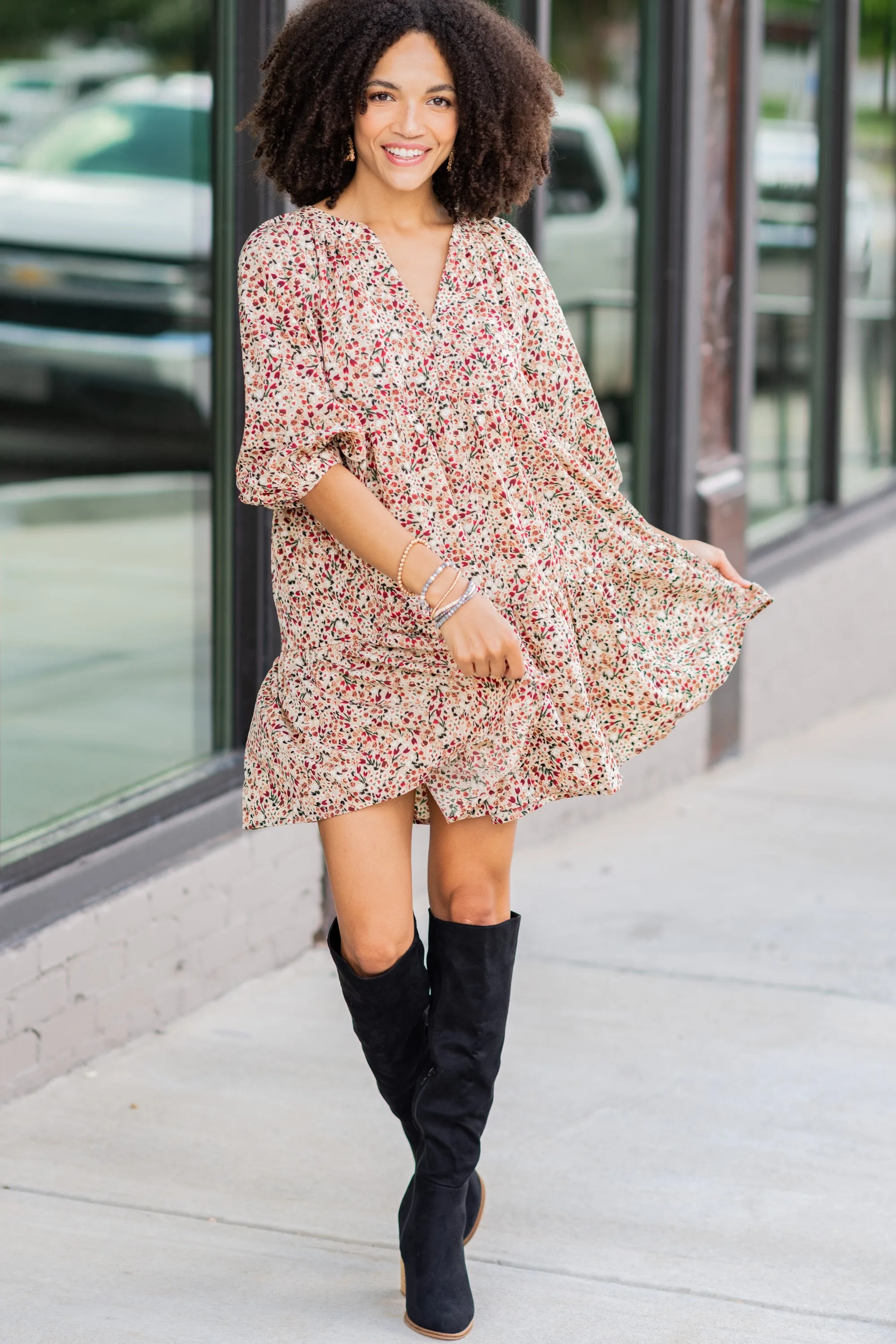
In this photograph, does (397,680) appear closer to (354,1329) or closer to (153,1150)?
(354,1329)

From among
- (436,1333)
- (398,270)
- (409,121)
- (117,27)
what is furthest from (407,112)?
(117,27)

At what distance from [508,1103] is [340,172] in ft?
6.17

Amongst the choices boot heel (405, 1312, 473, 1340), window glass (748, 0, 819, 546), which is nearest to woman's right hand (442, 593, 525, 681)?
boot heel (405, 1312, 473, 1340)

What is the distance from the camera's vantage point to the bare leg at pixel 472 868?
9.63 feet

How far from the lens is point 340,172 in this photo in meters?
2.89

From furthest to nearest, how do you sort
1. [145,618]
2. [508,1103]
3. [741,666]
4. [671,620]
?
[741,666] < [145,618] < [508,1103] < [671,620]

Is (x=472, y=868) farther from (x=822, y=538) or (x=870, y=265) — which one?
(x=870, y=265)

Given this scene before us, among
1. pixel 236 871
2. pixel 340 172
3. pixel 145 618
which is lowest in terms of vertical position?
pixel 236 871

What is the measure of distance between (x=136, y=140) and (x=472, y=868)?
2.49 meters

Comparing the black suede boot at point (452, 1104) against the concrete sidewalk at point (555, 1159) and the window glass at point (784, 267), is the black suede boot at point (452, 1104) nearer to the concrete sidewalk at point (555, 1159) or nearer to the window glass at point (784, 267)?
the concrete sidewalk at point (555, 1159)

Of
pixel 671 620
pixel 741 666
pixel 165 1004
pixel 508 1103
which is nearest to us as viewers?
pixel 671 620

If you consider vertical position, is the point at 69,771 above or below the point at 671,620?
below

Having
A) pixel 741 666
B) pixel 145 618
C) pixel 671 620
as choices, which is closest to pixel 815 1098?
pixel 671 620

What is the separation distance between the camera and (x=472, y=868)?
2.95 metres
